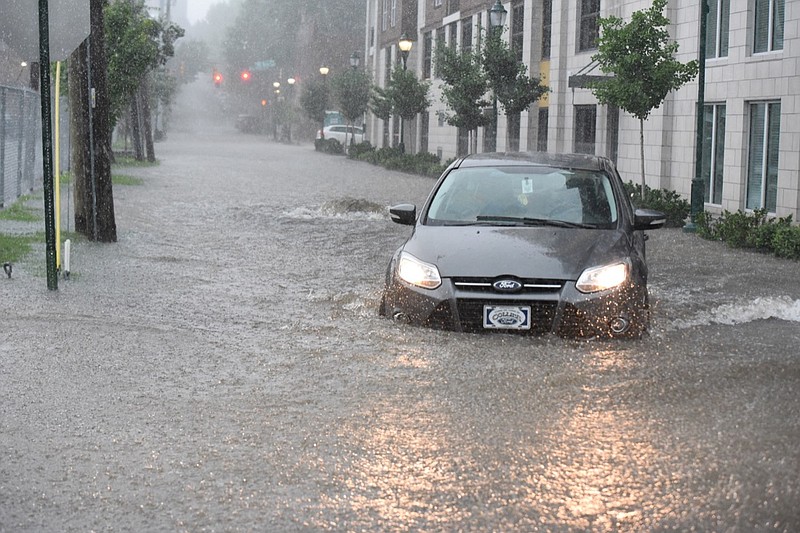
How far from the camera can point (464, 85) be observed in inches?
1459

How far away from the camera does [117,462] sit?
5879 millimetres

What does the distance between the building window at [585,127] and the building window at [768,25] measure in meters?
9.29

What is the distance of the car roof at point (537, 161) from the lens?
10.3 metres

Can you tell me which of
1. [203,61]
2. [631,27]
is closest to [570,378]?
[631,27]

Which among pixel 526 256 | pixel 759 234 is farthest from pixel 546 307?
pixel 759 234

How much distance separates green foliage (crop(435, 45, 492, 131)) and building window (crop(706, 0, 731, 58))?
500 inches

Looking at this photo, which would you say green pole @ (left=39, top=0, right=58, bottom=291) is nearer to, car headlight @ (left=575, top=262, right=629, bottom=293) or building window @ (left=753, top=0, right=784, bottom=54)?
car headlight @ (left=575, top=262, right=629, bottom=293)

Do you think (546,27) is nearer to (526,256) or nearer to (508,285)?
(526,256)

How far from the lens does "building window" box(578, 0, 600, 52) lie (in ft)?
107

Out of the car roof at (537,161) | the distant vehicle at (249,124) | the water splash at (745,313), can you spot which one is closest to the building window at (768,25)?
the water splash at (745,313)

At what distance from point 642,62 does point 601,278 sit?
14.0 m

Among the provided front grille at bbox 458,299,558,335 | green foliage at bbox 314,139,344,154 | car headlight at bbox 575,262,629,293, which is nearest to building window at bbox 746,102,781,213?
car headlight at bbox 575,262,629,293

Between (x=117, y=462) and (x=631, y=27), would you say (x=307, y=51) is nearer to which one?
(x=631, y=27)

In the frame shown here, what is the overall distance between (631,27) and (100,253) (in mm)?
10812
